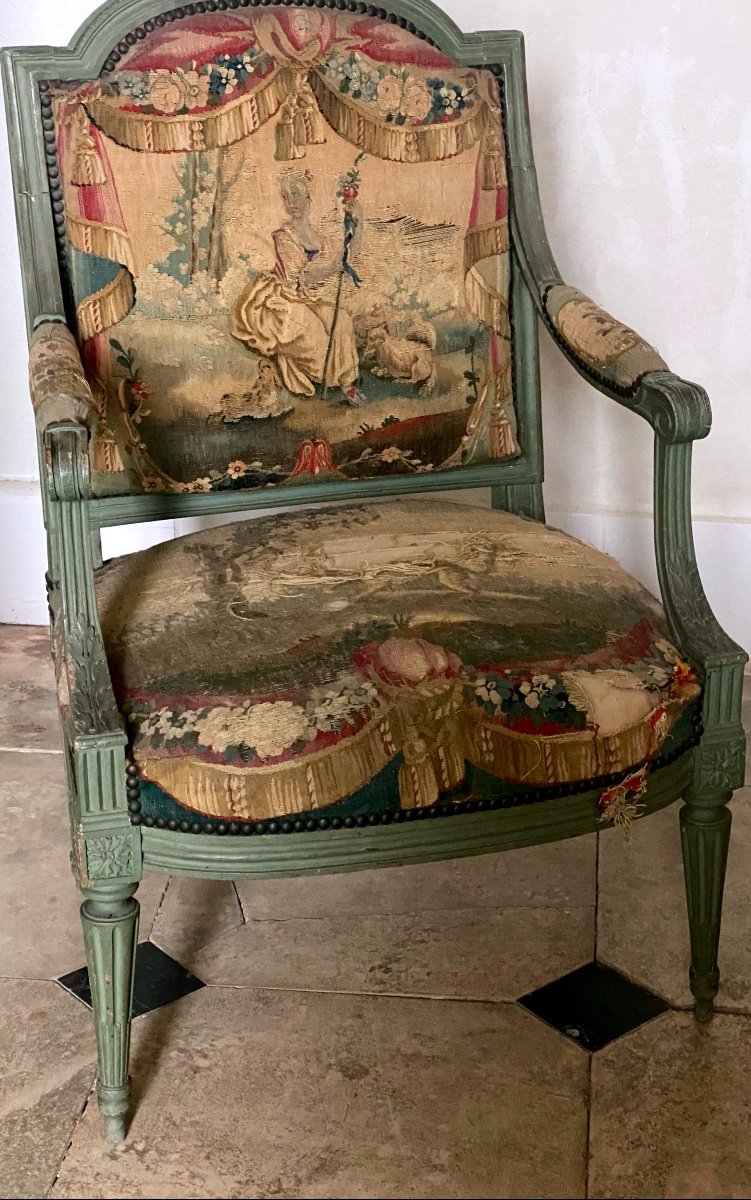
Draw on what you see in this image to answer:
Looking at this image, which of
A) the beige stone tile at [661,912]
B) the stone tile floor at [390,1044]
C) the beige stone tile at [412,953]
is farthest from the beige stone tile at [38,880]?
the beige stone tile at [661,912]

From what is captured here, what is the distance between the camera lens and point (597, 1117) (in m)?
1.37

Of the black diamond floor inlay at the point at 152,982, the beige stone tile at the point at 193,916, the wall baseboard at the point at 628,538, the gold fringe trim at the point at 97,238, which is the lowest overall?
the black diamond floor inlay at the point at 152,982

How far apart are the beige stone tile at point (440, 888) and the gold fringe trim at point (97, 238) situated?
0.83 metres

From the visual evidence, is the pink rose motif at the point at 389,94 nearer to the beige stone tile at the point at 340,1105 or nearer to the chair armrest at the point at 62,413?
the chair armrest at the point at 62,413

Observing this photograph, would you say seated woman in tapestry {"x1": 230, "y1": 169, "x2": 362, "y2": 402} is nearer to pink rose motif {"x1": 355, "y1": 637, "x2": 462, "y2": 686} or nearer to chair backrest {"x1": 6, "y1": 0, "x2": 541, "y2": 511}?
chair backrest {"x1": 6, "y1": 0, "x2": 541, "y2": 511}

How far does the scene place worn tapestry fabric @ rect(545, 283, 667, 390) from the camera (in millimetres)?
1458

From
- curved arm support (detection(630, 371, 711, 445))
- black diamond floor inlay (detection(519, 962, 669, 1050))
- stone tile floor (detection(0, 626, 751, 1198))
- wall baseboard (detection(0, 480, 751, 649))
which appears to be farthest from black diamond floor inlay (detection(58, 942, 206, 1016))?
wall baseboard (detection(0, 480, 751, 649))

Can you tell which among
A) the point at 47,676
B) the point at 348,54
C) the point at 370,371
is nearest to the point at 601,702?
the point at 370,371

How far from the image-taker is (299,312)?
160cm

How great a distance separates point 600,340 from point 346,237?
340 millimetres

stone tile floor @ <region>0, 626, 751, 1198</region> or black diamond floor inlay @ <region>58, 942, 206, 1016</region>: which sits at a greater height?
black diamond floor inlay @ <region>58, 942, 206, 1016</region>

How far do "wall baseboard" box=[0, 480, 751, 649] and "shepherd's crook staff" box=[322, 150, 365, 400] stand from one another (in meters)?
0.77

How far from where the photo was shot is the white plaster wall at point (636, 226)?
218 cm

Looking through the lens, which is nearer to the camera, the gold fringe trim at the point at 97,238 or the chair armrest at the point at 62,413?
the chair armrest at the point at 62,413
